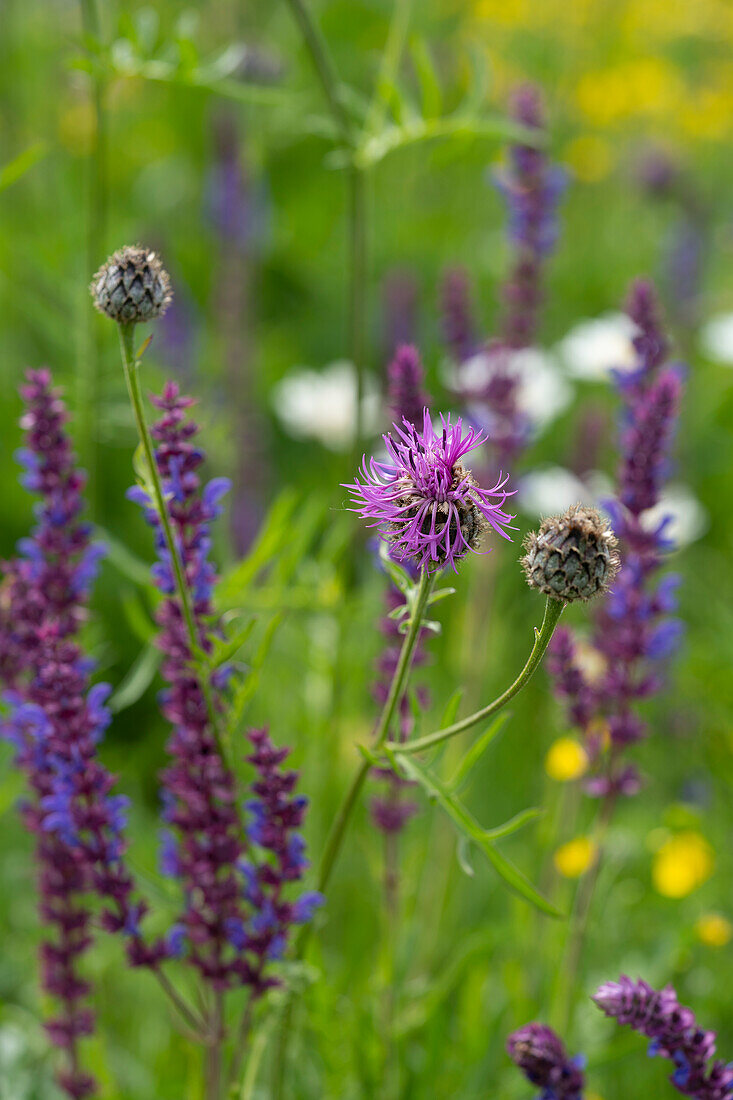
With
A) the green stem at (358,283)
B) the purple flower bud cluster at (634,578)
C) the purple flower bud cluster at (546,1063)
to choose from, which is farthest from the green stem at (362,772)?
the green stem at (358,283)

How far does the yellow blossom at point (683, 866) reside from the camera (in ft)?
8.74

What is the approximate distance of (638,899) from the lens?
3096mm

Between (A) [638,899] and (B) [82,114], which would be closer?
(A) [638,899]

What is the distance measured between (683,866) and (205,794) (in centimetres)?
160

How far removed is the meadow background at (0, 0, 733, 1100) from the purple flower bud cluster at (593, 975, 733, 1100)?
0.59 meters

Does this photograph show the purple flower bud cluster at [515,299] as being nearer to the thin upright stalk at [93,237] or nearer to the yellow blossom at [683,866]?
the thin upright stalk at [93,237]

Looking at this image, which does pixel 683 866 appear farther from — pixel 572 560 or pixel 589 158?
pixel 589 158

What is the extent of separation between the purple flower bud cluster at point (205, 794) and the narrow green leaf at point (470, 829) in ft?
0.67

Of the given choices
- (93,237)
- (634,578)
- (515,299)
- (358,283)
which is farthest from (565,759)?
(93,237)

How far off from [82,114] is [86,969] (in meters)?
6.20

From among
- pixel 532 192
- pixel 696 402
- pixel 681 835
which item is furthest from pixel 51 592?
pixel 696 402

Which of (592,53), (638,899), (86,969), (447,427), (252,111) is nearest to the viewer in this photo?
(447,427)

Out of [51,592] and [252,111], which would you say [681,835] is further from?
[252,111]

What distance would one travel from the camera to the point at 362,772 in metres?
1.37
